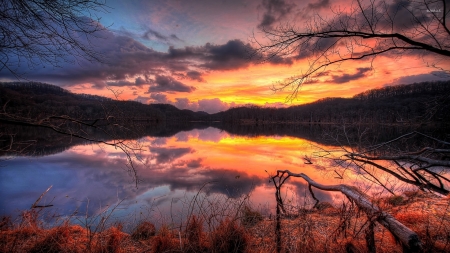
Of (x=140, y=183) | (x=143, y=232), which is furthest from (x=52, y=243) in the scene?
(x=140, y=183)

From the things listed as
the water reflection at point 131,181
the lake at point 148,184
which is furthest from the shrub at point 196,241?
the water reflection at point 131,181

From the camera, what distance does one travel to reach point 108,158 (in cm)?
2047

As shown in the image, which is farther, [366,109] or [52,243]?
[366,109]

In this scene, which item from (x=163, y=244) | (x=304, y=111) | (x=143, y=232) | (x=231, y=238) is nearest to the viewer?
(x=231, y=238)

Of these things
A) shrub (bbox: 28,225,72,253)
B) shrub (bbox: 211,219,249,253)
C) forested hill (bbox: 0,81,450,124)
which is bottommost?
shrub (bbox: 28,225,72,253)

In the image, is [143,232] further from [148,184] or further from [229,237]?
[148,184]

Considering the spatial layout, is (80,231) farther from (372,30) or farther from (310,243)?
(372,30)

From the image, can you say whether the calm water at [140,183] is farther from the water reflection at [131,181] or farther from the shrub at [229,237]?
the shrub at [229,237]

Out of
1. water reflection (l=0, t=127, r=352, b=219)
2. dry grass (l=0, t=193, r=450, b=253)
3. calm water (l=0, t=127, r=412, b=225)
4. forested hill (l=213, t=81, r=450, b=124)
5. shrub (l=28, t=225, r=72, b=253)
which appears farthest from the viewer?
forested hill (l=213, t=81, r=450, b=124)

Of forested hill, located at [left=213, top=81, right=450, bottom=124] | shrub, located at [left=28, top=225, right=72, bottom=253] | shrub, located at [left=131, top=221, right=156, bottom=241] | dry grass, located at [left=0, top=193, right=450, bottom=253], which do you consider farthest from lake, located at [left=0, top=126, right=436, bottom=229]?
forested hill, located at [left=213, top=81, right=450, bottom=124]

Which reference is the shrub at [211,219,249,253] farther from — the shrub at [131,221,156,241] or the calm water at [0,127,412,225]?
the calm water at [0,127,412,225]

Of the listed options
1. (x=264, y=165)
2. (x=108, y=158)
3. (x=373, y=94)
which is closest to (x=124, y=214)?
(x=264, y=165)

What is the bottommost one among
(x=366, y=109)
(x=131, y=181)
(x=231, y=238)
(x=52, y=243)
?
(x=131, y=181)

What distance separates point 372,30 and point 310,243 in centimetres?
337
